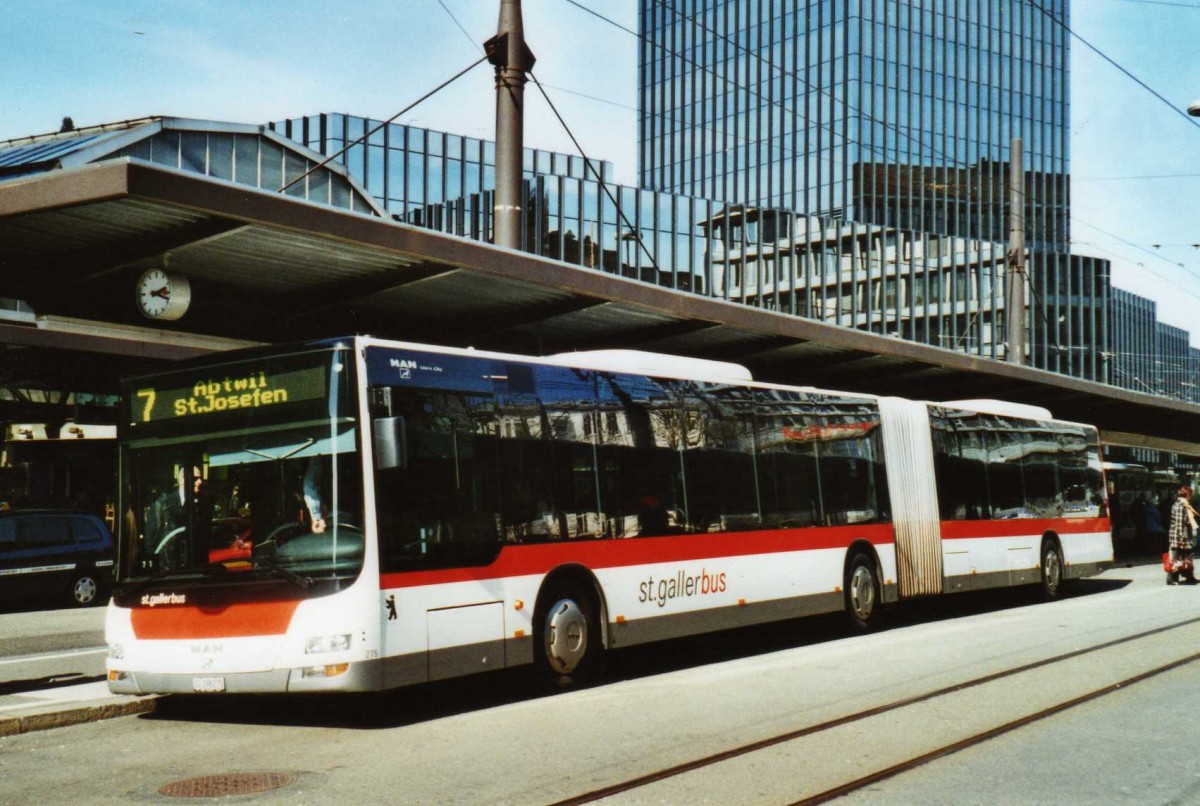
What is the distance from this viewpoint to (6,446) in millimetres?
30938

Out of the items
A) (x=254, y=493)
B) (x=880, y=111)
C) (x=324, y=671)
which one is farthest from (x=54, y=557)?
(x=880, y=111)

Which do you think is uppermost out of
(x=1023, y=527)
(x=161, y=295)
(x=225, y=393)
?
(x=161, y=295)

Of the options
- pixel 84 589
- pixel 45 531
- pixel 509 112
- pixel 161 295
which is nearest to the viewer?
pixel 161 295

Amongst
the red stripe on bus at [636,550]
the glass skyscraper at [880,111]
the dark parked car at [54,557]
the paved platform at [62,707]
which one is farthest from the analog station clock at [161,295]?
the glass skyscraper at [880,111]

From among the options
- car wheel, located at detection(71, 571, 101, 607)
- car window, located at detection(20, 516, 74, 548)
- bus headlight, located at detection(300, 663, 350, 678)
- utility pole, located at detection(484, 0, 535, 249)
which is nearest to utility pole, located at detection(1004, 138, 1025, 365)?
utility pole, located at detection(484, 0, 535, 249)

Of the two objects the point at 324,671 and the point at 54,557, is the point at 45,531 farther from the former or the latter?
the point at 324,671

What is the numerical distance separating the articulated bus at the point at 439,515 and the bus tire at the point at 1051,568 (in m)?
7.32

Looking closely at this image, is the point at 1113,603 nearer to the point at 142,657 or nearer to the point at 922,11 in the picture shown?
the point at 142,657

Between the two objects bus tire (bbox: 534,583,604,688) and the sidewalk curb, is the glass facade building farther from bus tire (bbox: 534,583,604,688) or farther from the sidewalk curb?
the sidewalk curb

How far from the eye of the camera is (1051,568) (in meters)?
20.9

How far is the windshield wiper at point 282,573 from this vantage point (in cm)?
877

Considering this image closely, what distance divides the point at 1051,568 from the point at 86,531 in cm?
1604

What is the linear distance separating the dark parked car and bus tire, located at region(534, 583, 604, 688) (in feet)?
44.1

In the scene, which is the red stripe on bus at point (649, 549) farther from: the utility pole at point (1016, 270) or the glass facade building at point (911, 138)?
the glass facade building at point (911, 138)
